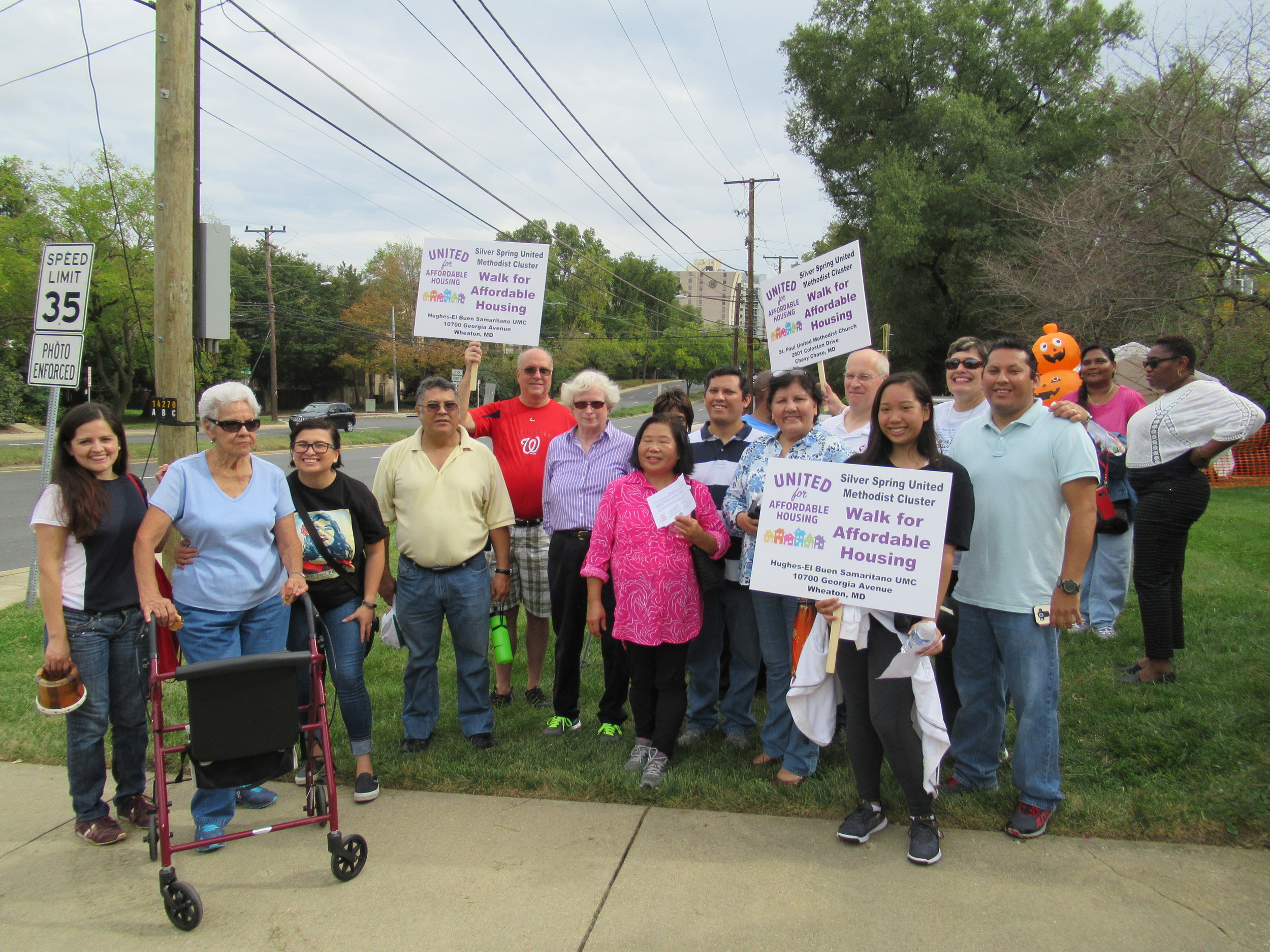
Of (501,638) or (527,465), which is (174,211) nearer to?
(527,465)

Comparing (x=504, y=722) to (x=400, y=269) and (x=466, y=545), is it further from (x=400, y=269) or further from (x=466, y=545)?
(x=400, y=269)

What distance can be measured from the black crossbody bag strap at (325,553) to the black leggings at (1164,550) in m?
4.45

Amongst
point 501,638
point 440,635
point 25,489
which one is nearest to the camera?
point 440,635

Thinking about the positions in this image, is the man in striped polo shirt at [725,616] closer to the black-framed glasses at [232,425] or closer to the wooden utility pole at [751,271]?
the black-framed glasses at [232,425]

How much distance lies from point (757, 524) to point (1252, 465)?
20.1 meters

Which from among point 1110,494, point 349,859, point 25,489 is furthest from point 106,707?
point 25,489

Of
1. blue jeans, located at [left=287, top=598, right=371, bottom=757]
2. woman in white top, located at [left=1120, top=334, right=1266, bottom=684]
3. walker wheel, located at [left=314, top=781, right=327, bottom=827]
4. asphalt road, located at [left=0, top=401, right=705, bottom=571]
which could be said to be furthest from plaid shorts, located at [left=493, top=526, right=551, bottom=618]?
woman in white top, located at [left=1120, top=334, right=1266, bottom=684]

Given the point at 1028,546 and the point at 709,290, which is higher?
the point at 709,290

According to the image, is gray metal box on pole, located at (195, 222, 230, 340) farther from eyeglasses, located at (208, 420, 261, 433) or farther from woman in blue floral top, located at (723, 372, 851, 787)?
woman in blue floral top, located at (723, 372, 851, 787)

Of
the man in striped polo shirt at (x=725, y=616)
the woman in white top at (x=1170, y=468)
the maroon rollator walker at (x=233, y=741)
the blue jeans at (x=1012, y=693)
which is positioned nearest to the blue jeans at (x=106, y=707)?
the maroon rollator walker at (x=233, y=741)

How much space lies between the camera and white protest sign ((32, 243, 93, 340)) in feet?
23.5

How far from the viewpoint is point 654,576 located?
13.8ft

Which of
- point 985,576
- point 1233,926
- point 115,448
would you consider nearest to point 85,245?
point 115,448

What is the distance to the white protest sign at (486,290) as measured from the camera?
591 cm
